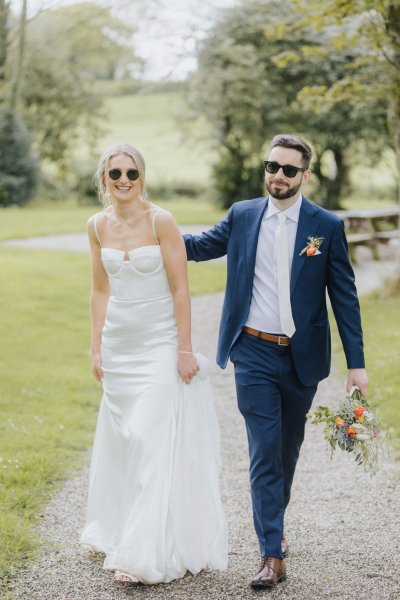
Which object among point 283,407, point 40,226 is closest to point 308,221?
point 283,407

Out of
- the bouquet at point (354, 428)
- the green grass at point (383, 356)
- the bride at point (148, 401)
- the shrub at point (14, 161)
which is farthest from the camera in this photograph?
the shrub at point (14, 161)

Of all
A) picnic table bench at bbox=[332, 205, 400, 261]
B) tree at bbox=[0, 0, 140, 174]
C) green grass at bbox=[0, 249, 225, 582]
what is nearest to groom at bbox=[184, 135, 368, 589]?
green grass at bbox=[0, 249, 225, 582]

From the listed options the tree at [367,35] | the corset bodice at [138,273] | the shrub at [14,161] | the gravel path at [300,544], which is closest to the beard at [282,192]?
the corset bodice at [138,273]

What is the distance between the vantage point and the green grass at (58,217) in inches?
911

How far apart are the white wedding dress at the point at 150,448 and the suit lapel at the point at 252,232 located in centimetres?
48

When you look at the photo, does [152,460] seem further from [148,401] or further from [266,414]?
[266,414]

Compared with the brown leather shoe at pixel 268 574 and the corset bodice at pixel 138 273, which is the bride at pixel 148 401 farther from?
the brown leather shoe at pixel 268 574

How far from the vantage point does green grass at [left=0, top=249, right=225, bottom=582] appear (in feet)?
17.1

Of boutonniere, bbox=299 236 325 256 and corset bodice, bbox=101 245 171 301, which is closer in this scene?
boutonniere, bbox=299 236 325 256

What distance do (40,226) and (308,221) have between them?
21045mm

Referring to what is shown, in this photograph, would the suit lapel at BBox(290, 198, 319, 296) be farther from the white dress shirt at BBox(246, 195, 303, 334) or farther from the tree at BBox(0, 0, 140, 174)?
the tree at BBox(0, 0, 140, 174)

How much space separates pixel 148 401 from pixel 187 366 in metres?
0.28

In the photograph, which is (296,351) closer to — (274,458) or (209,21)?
(274,458)

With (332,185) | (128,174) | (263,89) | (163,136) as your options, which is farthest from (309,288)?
(163,136)
